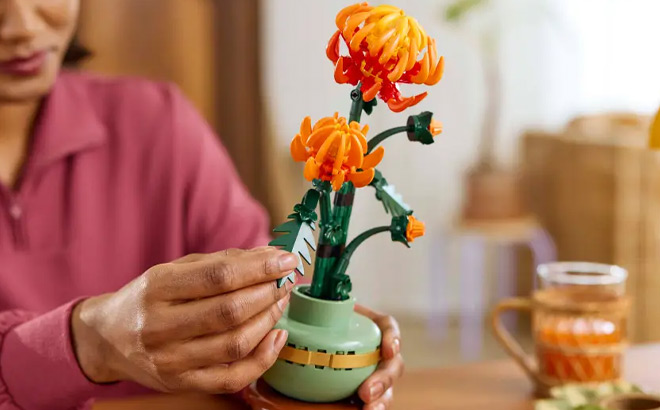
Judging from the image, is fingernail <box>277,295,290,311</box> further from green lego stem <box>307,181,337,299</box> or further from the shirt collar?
the shirt collar

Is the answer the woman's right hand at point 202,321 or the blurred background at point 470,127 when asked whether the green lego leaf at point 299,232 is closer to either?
the woman's right hand at point 202,321

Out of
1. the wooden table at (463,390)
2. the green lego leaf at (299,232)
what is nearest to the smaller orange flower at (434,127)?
the green lego leaf at (299,232)

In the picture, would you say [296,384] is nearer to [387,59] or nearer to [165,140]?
[387,59]

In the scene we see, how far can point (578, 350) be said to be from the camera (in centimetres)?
85

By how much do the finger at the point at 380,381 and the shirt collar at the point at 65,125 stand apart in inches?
25.4

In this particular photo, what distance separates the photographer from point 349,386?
68 cm

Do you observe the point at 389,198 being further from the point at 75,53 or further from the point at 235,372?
the point at 75,53

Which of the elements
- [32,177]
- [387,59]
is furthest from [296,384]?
[32,177]

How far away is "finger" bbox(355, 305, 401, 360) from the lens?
0.71 metres

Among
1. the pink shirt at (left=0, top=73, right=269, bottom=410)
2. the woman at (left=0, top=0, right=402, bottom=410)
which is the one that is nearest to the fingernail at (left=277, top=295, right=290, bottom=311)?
the woman at (left=0, top=0, right=402, bottom=410)

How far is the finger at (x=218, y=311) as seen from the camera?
0.60m

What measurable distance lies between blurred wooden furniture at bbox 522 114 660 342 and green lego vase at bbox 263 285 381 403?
2.31 metres

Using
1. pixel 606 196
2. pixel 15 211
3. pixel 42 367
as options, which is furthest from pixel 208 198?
pixel 606 196

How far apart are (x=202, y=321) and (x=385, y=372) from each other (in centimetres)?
20
